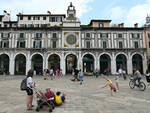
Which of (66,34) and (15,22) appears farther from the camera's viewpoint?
(15,22)

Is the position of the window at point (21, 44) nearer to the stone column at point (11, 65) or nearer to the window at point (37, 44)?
the window at point (37, 44)

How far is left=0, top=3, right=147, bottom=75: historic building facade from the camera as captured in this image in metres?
33.2

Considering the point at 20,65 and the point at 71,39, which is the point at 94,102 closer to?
the point at 71,39

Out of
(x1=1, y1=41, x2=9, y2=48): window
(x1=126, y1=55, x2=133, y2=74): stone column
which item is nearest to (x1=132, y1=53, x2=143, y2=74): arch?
(x1=126, y1=55, x2=133, y2=74): stone column

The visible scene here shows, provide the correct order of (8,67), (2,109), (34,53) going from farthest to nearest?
(8,67)
(34,53)
(2,109)

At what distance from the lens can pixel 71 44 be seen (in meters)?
33.7

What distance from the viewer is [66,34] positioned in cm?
3391

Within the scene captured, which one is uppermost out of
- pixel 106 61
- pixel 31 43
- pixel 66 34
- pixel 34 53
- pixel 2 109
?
pixel 66 34

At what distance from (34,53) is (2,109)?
29124 millimetres

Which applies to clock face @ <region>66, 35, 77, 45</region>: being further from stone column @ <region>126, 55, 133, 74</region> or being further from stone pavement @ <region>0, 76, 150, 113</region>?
stone pavement @ <region>0, 76, 150, 113</region>

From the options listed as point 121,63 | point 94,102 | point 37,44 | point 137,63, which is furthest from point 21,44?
point 137,63

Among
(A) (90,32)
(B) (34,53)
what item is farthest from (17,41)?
(A) (90,32)

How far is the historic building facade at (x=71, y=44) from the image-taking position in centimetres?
3319

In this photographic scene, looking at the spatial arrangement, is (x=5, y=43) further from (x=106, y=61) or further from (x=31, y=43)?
(x=106, y=61)
